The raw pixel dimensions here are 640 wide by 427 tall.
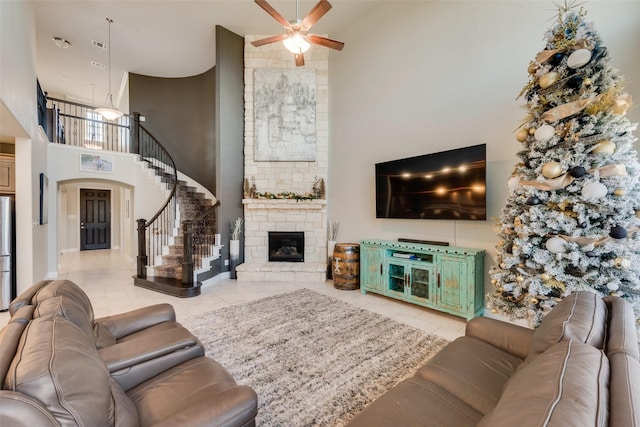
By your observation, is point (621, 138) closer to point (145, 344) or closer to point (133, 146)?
point (145, 344)

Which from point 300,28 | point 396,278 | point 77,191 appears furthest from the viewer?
point 77,191

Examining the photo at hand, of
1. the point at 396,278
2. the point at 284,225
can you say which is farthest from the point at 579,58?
the point at 284,225

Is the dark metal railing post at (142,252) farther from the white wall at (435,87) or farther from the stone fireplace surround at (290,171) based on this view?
the white wall at (435,87)

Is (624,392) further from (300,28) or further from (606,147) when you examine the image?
(300,28)

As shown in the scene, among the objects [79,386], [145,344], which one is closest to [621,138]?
[79,386]

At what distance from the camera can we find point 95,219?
31.5 ft

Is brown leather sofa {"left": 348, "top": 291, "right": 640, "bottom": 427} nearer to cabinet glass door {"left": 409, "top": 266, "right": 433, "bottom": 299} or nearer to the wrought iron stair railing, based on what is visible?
→ cabinet glass door {"left": 409, "top": 266, "right": 433, "bottom": 299}

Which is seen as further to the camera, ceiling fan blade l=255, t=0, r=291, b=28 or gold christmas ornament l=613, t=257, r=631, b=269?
ceiling fan blade l=255, t=0, r=291, b=28

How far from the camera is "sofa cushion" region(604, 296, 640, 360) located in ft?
3.10

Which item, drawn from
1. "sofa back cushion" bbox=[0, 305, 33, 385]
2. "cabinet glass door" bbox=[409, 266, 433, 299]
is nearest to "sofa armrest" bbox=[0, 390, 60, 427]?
"sofa back cushion" bbox=[0, 305, 33, 385]

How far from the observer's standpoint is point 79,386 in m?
0.78

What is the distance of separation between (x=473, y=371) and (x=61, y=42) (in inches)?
344

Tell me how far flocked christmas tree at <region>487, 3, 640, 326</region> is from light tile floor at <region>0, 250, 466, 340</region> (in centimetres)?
102

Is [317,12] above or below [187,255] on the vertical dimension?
above
